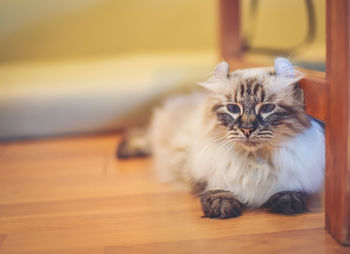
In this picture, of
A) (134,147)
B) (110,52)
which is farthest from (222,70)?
(110,52)

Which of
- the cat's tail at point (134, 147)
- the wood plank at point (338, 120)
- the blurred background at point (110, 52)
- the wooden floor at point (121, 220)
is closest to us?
the wood plank at point (338, 120)

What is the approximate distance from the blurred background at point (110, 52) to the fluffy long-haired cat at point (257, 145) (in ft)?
3.01

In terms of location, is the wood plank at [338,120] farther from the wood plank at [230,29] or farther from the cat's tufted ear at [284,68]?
the wood plank at [230,29]

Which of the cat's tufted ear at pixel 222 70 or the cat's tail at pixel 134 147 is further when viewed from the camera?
the cat's tail at pixel 134 147

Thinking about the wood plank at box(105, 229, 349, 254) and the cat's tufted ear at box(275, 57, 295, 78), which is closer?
the wood plank at box(105, 229, 349, 254)

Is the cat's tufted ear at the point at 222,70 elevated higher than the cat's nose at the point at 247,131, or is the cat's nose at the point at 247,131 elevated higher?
the cat's tufted ear at the point at 222,70

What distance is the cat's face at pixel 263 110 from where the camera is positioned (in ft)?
3.48

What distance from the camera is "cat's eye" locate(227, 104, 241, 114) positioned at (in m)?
1.10

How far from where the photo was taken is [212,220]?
3.65ft

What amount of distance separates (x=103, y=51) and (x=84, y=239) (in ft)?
5.68

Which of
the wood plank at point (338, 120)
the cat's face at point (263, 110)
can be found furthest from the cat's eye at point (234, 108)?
the wood plank at point (338, 120)

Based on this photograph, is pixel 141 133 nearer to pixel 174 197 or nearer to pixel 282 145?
pixel 174 197

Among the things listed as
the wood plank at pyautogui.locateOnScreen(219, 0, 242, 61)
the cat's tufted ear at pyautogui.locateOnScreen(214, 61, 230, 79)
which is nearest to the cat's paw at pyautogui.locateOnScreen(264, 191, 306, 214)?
the cat's tufted ear at pyautogui.locateOnScreen(214, 61, 230, 79)

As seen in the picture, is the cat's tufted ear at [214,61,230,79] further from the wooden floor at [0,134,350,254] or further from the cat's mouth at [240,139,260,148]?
the wooden floor at [0,134,350,254]
